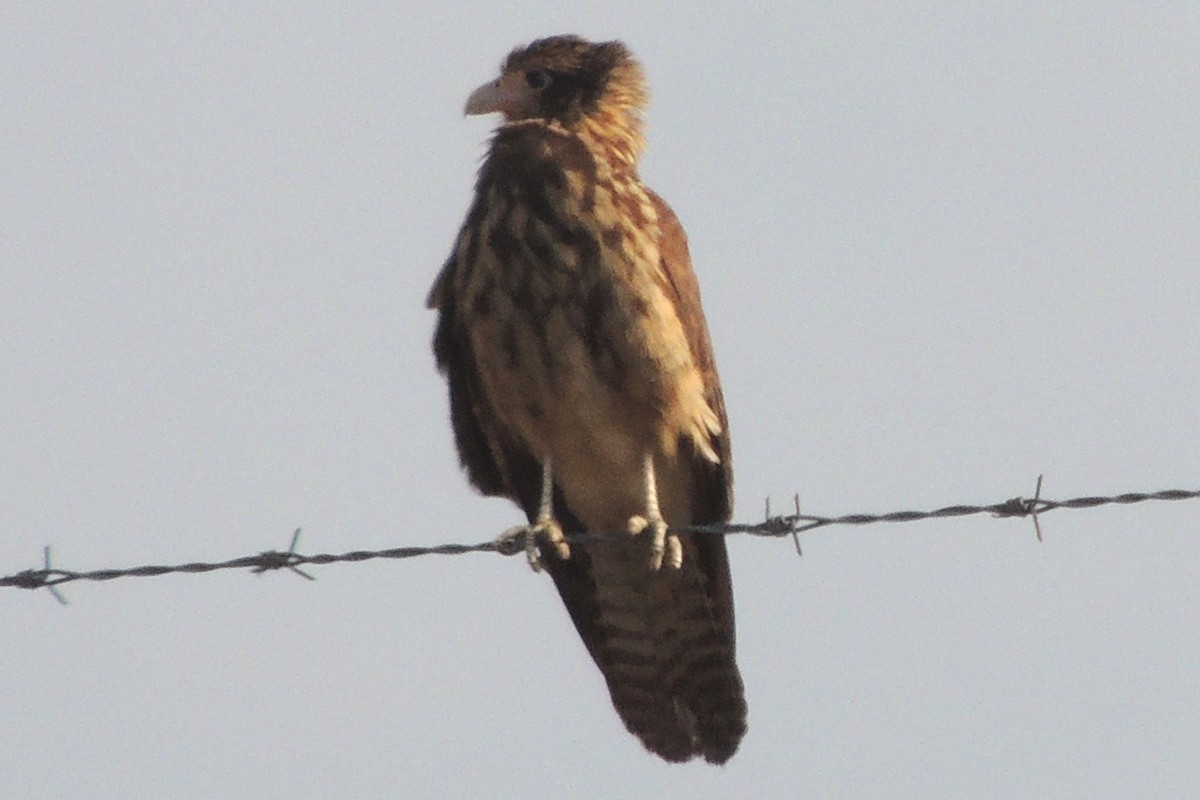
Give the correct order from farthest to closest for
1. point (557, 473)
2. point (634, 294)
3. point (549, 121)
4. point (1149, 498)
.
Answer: point (549, 121) < point (557, 473) < point (634, 294) < point (1149, 498)

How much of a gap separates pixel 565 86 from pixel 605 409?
1360 mm

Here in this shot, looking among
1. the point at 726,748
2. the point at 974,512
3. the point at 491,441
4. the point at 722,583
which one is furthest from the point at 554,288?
the point at 974,512

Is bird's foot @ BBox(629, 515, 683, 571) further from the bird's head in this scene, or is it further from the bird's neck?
the bird's head

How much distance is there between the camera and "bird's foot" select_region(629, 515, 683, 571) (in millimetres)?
6277

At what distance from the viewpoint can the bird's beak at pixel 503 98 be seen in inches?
278

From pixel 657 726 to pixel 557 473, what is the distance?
2.74 feet

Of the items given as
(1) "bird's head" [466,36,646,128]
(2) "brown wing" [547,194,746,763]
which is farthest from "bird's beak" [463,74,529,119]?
(2) "brown wing" [547,194,746,763]

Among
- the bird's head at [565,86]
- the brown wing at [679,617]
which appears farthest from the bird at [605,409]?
the bird's head at [565,86]

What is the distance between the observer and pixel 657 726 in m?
6.46

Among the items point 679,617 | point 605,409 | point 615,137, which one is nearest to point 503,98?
point 615,137

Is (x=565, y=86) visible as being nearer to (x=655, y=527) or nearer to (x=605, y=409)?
(x=605, y=409)

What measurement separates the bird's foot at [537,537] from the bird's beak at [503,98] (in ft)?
4.82

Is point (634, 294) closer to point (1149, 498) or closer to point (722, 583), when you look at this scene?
point (722, 583)

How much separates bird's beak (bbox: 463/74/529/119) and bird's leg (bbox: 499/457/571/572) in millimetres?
1260
